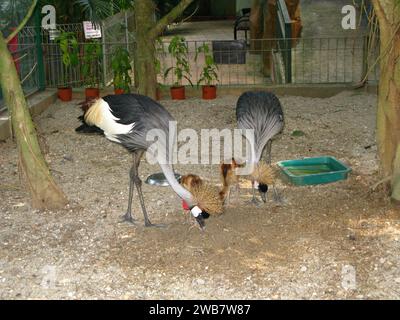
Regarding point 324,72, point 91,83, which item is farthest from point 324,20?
point 91,83

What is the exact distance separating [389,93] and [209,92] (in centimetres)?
417

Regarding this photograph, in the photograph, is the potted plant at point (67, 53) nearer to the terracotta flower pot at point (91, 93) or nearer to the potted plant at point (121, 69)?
the terracotta flower pot at point (91, 93)

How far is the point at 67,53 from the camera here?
28.6 ft

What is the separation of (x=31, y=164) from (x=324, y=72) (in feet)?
20.4

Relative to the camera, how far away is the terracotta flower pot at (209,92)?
8977mm

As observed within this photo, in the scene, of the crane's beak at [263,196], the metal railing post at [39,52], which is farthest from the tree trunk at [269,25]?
the crane's beak at [263,196]

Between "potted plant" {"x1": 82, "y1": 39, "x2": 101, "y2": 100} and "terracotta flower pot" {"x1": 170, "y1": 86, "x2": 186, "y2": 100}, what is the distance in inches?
40.6

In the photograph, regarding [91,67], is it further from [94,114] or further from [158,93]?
[94,114]

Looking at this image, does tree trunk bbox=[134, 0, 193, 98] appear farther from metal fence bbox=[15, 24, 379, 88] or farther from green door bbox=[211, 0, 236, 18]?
green door bbox=[211, 0, 236, 18]

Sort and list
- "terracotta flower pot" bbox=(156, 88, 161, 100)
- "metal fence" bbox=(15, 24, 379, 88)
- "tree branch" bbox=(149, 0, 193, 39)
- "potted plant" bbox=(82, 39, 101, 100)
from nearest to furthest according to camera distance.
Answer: "tree branch" bbox=(149, 0, 193, 39)
"terracotta flower pot" bbox=(156, 88, 161, 100)
"potted plant" bbox=(82, 39, 101, 100)
"metal fence" bbox=(15, 24, 379, 88)

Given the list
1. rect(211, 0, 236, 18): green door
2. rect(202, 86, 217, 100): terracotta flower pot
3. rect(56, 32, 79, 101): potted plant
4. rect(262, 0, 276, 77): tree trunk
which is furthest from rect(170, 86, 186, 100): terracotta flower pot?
rect(211, 0, 236, 18): green door

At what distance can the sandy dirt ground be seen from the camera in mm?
4066

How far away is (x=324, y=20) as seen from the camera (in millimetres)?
12383

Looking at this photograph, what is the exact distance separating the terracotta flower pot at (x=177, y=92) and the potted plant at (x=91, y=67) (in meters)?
1.03
